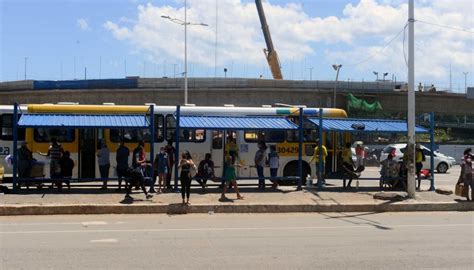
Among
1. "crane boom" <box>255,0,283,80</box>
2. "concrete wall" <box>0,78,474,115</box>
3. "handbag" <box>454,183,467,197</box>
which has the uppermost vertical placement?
"crane boom" <box>255,0,283,80</box>

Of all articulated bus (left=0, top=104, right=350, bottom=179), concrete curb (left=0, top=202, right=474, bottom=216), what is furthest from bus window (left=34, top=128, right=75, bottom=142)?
concrete curb (left=0, top=202, right=474, bottom=216)

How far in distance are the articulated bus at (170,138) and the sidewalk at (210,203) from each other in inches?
104

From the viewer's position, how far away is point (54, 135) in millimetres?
20234

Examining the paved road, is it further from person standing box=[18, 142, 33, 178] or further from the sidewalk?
person standing box=[18, 142, 33, 178]

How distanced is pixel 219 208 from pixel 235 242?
5.31 metres

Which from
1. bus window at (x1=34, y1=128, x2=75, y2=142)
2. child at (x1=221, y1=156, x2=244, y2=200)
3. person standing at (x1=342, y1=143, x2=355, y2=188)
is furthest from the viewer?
bus window at (x1=34, y1=128, x2=75, y2=142)

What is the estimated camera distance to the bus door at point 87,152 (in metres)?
20.2

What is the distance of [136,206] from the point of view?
49.8 ft

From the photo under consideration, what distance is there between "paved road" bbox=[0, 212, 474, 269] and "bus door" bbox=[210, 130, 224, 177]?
6.24 meters

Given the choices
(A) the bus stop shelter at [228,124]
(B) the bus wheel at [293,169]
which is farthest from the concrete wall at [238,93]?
(A) the bus stop shelter at [228,124]

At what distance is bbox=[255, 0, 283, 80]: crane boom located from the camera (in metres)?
60.7

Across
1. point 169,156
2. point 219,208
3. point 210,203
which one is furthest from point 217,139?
point 219,208

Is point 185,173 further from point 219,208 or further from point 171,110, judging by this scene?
point 171,110

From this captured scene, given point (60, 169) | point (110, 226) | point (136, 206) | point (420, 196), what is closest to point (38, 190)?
point (60, 169)
